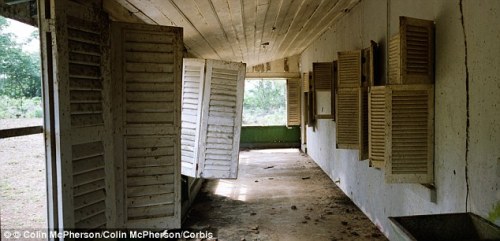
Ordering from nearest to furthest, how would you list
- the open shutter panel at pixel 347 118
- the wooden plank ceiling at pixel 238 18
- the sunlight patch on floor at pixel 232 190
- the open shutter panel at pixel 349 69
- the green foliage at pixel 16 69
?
the green foliage at pixel 16 69, the wooden plank ceiling at pixel 238 18, the open shutter panel at pixel 349 69, the open shutter panel at pixel 347 118, the sunlight patch on floor at pixel 232 190

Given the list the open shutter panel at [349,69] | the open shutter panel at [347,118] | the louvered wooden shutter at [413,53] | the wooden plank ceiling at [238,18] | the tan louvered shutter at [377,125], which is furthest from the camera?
the open shutter panel at [347,118]

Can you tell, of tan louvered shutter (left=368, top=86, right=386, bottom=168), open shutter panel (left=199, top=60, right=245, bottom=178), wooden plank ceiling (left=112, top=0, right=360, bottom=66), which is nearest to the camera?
tan louvered shutter (left=368, top=86, right=386, bottom=168)

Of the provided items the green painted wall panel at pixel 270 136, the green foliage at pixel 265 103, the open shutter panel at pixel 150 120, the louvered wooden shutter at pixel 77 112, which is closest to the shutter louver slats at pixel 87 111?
the louvered wooden shutter at pixel 77 112

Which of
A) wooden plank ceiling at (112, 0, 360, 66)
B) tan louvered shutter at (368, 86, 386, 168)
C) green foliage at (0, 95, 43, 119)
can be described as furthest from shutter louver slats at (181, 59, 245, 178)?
green foliage at (0, 95, 43, 119)

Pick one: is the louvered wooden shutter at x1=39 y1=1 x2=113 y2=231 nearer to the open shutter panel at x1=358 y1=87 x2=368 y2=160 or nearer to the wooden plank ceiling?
the wooden plank ceiling

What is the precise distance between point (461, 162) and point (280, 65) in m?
6.96

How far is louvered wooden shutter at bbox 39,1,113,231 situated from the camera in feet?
5.98

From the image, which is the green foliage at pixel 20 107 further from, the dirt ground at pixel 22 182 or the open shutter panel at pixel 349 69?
the open shutter panel at pixel 349 69

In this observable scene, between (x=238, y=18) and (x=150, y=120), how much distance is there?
1.42 metres

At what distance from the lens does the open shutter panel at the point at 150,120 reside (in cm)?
259

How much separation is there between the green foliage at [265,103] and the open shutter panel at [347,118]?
691 cm

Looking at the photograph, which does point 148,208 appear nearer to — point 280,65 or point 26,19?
point 26,19

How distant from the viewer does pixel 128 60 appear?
8.43 ft

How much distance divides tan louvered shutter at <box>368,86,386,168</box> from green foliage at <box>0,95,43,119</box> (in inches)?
86.2
